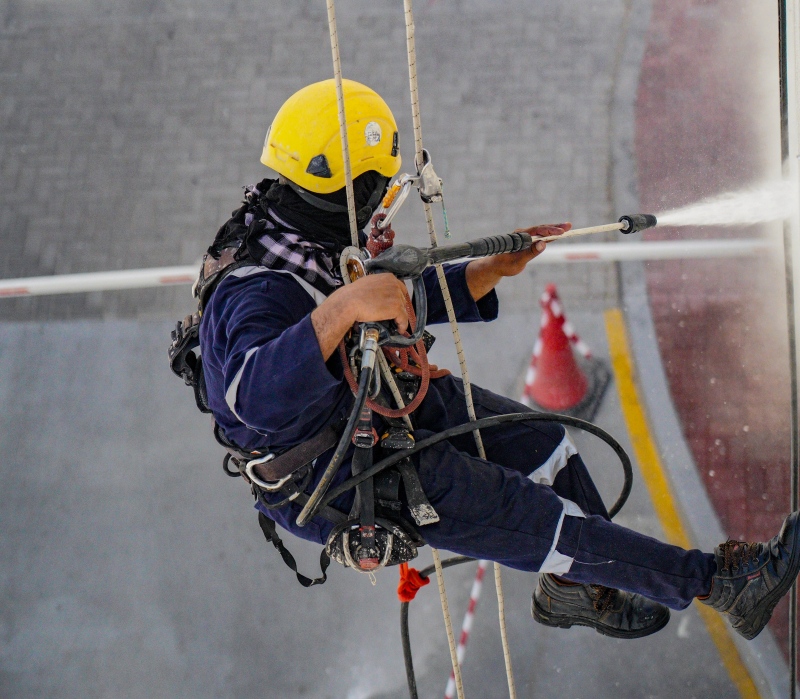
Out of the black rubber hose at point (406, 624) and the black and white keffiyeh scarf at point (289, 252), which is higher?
the black and white keffiyeh scarf at point (289, 252)

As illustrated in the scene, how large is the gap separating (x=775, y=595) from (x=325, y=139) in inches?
78.5

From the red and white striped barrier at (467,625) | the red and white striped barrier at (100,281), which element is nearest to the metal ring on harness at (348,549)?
the red and white striped barrier at (467,625)

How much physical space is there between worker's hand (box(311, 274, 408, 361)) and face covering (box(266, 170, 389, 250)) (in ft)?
1.66

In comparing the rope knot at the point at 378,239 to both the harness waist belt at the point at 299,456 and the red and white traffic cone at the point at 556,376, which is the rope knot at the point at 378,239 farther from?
the red and white traffic cone at the point at 556,376

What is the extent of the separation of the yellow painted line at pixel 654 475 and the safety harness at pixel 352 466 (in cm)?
246

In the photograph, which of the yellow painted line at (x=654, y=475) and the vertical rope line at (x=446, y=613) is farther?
the yellow painted line at (x=654, y=475)

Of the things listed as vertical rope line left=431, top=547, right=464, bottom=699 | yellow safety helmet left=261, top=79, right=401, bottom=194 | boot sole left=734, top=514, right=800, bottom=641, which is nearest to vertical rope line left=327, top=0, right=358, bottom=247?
yellow safety helmet left=261, top=79, right=401, bottom=194

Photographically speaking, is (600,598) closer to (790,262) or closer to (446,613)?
(446,613)

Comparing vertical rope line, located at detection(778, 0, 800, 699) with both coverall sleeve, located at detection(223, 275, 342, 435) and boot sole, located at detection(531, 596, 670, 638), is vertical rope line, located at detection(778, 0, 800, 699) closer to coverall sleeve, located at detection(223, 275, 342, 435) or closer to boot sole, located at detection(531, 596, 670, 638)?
boot sole, located at detection(531, 596, 670, 638)

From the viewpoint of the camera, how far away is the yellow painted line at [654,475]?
458 cm

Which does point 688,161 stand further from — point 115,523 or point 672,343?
point 115,523

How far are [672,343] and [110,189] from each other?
3.75 m

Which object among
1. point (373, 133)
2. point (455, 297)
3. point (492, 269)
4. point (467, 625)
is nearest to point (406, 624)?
point (467, 625)

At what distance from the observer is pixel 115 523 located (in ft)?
16.8
